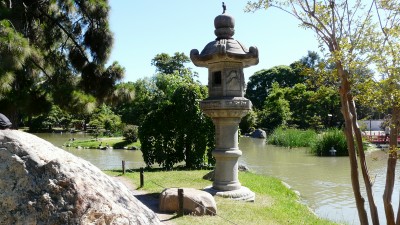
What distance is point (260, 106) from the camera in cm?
5900

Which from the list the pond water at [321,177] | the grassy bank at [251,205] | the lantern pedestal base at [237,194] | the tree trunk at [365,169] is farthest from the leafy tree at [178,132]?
the tree trunk at [365,169]

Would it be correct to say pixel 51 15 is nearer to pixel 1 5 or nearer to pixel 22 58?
pixel 1 5

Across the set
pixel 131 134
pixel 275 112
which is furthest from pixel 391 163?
pixel 275 112

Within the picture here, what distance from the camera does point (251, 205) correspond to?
338 inches

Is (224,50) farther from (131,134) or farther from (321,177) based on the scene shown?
(131,134)

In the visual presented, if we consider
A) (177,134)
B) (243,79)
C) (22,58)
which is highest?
(22,58)

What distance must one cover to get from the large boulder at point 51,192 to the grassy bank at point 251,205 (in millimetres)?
3934

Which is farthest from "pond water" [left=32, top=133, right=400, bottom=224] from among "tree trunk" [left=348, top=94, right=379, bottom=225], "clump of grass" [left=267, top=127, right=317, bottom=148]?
"clump of grass" [left=267, top=127, right=317, bottom=148]

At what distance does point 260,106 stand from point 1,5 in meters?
49.0

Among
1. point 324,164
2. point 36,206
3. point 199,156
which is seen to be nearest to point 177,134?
point 199,156

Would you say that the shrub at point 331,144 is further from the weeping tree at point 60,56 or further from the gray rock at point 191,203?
the gray rock at point 191,203

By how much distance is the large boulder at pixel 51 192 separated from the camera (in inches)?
91.5

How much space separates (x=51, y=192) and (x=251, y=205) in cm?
665

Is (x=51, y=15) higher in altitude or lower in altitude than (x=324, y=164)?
higher
